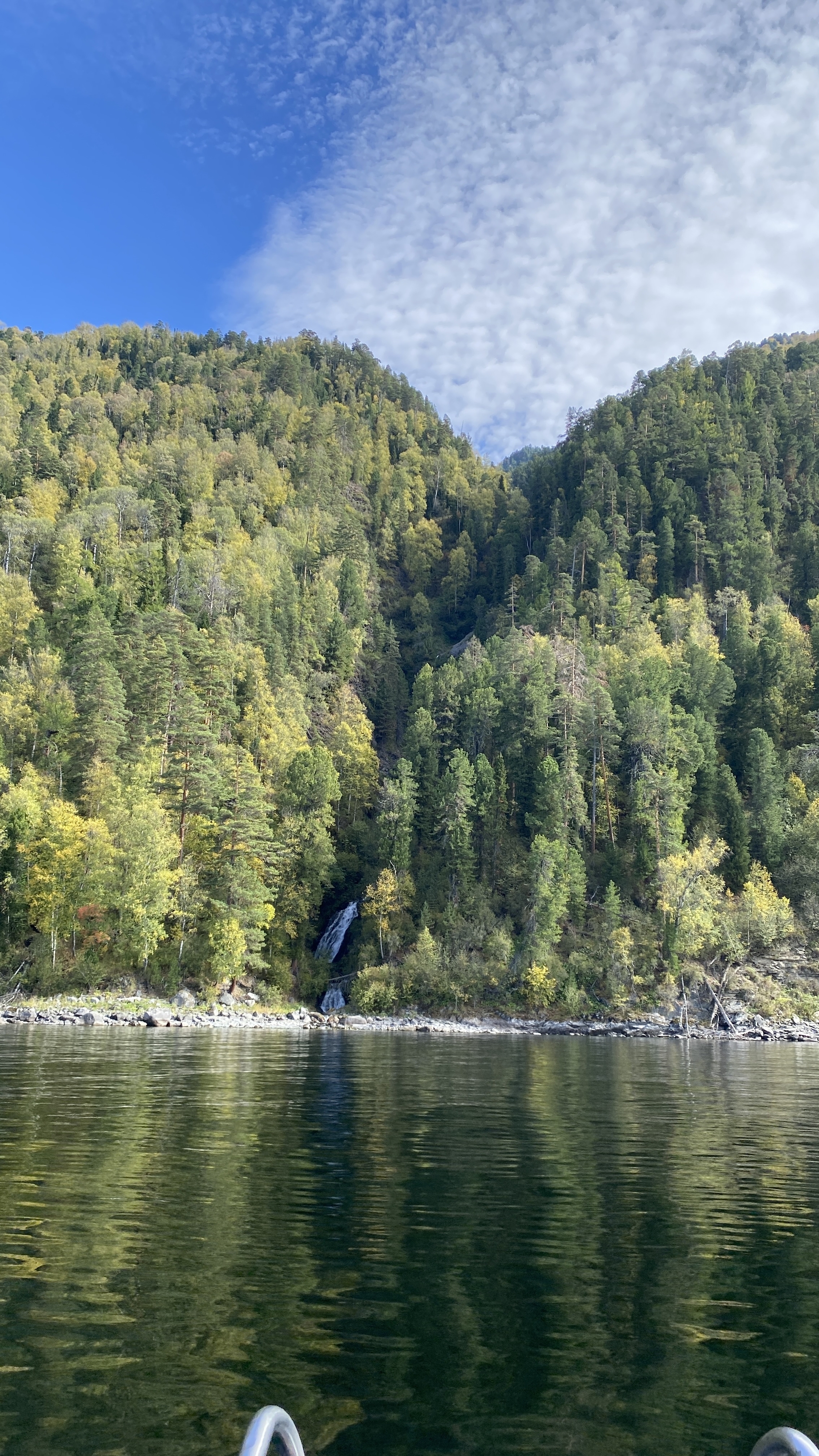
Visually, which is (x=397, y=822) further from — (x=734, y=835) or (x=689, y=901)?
(x=734, y=835)

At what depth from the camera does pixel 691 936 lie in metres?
87.0

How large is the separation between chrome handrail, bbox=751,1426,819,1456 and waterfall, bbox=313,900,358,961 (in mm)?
Result: 96103

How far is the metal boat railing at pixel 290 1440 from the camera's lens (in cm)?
368

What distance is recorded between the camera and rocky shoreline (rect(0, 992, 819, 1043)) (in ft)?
220

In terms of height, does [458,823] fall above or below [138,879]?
above

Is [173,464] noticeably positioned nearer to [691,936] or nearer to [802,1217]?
[691,936]

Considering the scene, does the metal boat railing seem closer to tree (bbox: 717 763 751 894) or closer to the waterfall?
the waterfall

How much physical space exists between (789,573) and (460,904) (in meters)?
85.3

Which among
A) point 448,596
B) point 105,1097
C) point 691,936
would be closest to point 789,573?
point 448,596

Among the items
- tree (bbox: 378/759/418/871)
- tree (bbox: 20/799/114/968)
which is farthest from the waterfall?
tree (bbox: 20/799/114/968)

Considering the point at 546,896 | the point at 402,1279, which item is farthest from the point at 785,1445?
the point at 546,896

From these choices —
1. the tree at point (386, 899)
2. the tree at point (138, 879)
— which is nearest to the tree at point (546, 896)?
the tree at point (386, 899)

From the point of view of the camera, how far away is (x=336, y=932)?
100250 mm

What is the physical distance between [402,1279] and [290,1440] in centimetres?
889
